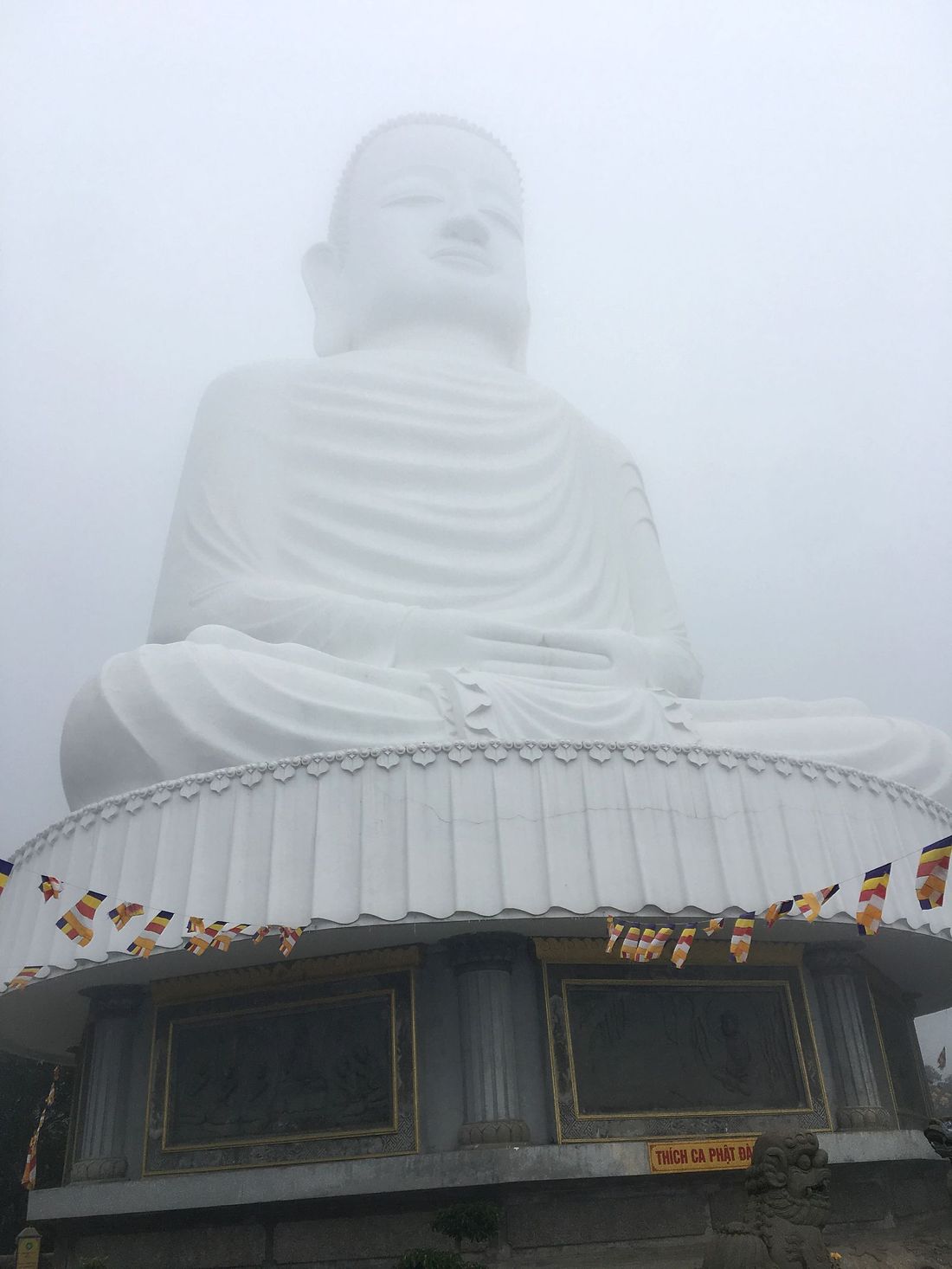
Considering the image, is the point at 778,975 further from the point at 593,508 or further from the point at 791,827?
the point at 593,508

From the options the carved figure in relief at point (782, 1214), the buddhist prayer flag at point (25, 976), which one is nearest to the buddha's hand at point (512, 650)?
the buddhist prayer flag at point (25, 976)

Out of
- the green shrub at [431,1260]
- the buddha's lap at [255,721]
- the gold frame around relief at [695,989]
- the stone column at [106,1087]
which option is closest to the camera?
the green shrub at [431,1260]

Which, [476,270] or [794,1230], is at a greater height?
[476,270]

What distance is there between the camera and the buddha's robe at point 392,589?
7453mm

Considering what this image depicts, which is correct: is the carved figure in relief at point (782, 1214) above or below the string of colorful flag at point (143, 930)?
below

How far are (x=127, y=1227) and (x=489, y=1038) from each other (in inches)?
97.8

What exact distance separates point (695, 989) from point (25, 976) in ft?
12.7

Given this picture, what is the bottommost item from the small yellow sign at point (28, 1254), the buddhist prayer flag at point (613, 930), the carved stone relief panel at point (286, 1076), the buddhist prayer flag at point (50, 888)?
the small yellow sign at point (28, 1254)

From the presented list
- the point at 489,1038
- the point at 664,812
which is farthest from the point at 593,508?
the point at 489,1038

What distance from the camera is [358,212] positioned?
42.8ft

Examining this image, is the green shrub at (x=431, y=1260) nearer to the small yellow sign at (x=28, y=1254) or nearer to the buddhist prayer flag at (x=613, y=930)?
the buddhist prayer flag at (x=613, y=930)

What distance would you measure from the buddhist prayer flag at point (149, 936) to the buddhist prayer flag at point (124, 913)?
0.10 m

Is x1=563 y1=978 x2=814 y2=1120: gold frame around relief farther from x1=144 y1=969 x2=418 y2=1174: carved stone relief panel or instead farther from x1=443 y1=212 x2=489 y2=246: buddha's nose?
x1=443 y1=212 x2=489 y2=246: buddha's nose

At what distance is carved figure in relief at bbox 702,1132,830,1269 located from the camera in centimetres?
469
